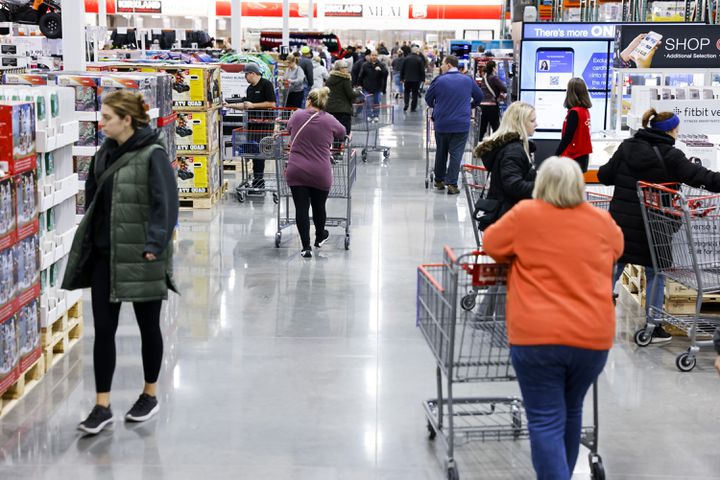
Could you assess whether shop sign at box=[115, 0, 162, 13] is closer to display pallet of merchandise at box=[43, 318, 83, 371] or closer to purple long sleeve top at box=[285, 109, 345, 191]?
purple long sleeve top at box=[285, 109, 345, 191]

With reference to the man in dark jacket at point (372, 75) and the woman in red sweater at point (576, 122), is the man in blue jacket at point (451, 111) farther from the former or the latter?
the man in dark jacket at point (372, 75)

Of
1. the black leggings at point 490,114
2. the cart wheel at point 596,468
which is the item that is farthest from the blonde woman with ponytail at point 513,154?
the black leggings at point 490,114

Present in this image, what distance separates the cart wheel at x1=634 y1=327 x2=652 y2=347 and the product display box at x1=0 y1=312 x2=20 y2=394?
3.97m

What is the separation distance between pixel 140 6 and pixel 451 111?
36081 millimetres

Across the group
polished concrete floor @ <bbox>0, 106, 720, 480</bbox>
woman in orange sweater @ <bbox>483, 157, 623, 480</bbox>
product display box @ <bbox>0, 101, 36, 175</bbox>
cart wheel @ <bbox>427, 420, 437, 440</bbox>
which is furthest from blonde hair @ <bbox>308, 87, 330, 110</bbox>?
woman in orange sweater @ <bbox>483, 157, 623, 480</bbox>

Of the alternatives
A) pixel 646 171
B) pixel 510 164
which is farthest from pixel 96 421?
pixel 646 171

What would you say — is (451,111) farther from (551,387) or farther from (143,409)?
(551,387)

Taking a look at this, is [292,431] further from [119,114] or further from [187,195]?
[187,195]

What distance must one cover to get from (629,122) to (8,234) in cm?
625

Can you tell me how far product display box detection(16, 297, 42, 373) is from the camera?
5.72 m

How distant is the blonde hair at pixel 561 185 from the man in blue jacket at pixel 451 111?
931 centimetres

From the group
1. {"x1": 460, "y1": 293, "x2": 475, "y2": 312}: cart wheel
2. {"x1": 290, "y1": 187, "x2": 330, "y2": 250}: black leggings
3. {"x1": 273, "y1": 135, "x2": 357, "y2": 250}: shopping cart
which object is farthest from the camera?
{"x1": 273, "y1": 135, "x2": 357, "y2": 250}: shopping cart

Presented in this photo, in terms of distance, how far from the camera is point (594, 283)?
4.07m

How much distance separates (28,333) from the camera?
19.2 feet
